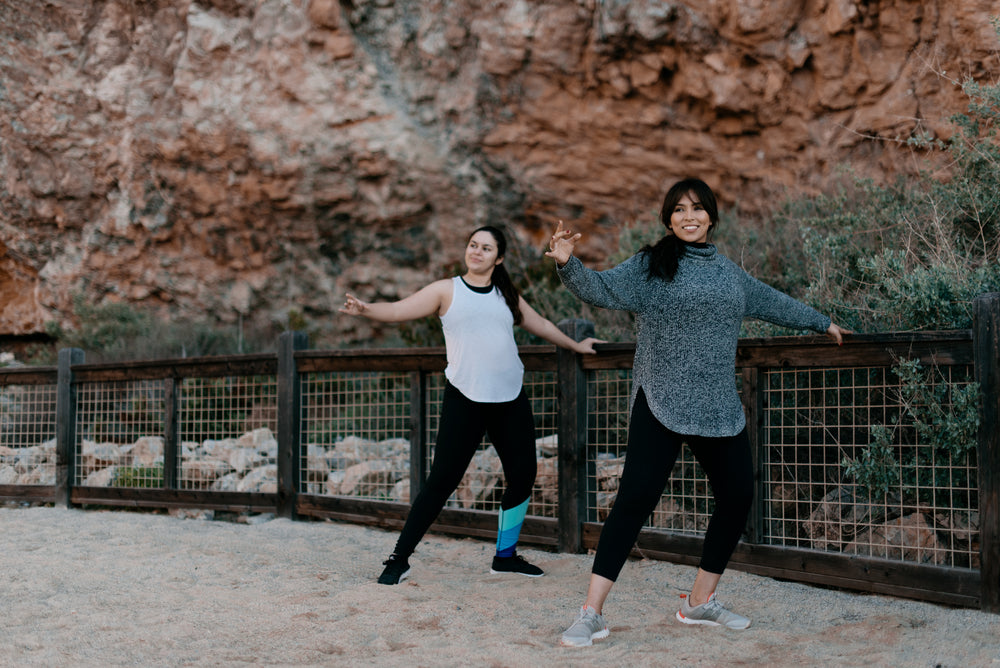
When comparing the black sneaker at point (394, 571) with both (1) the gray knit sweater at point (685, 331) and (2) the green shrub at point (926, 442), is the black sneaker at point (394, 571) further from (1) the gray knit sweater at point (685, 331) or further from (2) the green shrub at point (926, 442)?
(2) the green shrub at point (926, 442)

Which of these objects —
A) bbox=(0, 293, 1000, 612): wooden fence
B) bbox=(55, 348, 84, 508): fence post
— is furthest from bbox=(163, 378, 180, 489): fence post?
bbox=(55, 348, 84, 508): fence post

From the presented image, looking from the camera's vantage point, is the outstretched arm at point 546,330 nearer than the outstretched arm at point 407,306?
No

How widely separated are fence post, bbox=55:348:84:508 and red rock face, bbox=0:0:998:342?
4.07 meters

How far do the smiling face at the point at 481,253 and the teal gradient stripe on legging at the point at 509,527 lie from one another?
1232mm

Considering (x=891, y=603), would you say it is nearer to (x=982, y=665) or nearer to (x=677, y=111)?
(x=982, y=665)

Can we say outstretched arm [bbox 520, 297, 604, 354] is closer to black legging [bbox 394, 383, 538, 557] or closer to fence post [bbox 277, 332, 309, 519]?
black legging [bbox 394, 383, 538, 557]

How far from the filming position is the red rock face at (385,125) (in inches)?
347

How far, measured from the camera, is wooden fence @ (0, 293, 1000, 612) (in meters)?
3.80

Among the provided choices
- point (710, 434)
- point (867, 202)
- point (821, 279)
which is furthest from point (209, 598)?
point (867, 202)

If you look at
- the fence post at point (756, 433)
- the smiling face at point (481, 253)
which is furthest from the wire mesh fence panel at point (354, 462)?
the fence post at point (756, 433)

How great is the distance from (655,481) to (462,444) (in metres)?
1.25

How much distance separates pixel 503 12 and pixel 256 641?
8.29 m

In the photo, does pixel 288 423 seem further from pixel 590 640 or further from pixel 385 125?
pixel 385 125

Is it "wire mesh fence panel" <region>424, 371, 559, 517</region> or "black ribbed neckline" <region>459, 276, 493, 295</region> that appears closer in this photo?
"black ribbed neckline" <region>459, 276, 493, 295</region>
